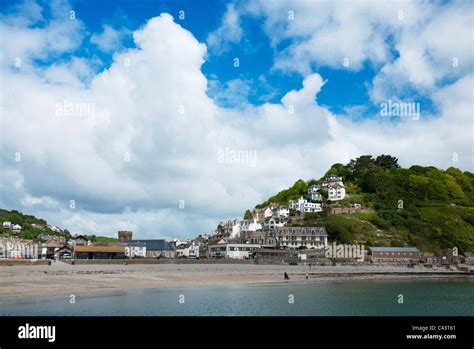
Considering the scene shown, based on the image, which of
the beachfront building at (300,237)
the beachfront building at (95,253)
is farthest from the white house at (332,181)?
the beachfront building at (95,253)

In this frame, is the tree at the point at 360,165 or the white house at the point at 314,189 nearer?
the white house at the point at 314,189

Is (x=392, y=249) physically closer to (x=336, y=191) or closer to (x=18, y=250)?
(x=336, y=191)

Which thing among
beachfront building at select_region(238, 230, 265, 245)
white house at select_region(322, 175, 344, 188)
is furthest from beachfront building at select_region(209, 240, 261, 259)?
white house at select_region(322, 175, 344, 188)

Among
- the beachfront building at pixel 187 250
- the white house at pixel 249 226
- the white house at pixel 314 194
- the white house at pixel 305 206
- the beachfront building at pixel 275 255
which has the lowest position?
the beachfront building at pixel 187 250

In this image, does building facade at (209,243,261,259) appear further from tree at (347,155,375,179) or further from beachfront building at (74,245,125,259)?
tree at (347,155,375,179)

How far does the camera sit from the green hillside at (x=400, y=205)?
110 m

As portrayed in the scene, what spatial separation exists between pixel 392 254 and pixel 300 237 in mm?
21610

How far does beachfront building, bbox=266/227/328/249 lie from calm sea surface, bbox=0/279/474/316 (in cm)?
5577

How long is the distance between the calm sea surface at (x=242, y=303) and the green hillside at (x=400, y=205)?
63.0 metres

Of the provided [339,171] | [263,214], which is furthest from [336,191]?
[339,171]

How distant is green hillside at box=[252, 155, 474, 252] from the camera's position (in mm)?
110438

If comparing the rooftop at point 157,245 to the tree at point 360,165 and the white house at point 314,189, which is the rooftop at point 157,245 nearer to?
the white house at point 314,189

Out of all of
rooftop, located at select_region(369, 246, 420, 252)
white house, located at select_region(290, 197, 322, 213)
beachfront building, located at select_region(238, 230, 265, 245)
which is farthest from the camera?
white house, located at select_region(290, 197, 322, 213)

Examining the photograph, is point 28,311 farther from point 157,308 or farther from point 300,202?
point 300,202
